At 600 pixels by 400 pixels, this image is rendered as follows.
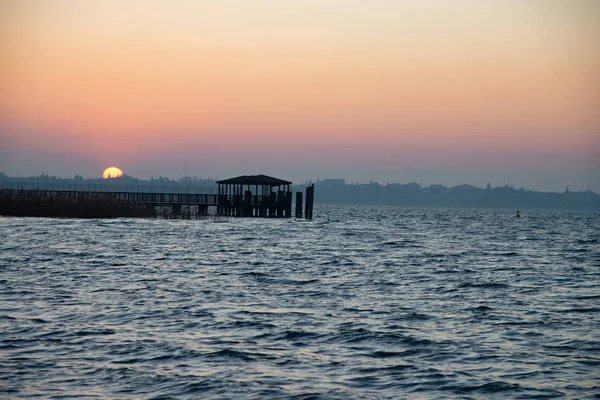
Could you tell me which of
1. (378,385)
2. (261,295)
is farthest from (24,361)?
(261,295)

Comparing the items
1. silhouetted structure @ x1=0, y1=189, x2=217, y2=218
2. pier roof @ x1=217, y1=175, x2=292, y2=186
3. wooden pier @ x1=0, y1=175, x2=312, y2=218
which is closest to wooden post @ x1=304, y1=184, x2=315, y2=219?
wooden pier @ x1=0, y1=175, x2=312, y2=218

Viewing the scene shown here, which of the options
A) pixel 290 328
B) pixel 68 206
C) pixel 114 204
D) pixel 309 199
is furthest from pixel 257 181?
pixel 290 328

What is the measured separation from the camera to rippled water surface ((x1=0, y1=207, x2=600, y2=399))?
1448cm

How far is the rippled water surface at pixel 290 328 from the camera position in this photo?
1448 centimetres

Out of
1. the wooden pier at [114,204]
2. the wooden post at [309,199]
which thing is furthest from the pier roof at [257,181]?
the wooden post at [309,199]

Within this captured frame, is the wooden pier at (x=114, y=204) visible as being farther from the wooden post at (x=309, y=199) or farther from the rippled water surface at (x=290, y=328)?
the rippled water surface at (x=290, y=328)

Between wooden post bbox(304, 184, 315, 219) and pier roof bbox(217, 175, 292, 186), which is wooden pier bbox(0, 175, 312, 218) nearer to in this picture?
pier roof bbox(217, 175, 292, 186)

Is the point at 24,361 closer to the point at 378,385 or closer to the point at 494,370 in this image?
the point at 378,385

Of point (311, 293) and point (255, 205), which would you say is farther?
point (255, 205)

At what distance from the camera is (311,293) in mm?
27109

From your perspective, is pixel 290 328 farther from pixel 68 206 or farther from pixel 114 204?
pixel 114 204

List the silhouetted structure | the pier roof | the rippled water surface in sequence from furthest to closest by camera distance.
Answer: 1. the pier roof
2. the silhouetted structure
3. the rippled water surface

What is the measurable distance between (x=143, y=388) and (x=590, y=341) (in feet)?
37.0

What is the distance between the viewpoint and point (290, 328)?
19766mm
